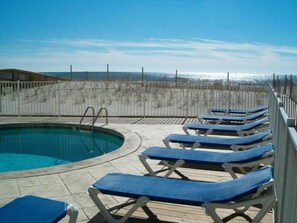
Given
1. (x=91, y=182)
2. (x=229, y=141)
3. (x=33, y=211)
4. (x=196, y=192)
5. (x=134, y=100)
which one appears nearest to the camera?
(x=33, y=211)

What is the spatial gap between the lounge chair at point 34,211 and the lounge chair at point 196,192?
Answer: 60 cm

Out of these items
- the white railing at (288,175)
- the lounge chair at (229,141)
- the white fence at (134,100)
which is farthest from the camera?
the white fence at (134,100)

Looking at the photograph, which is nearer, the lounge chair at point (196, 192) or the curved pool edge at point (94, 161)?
the lounge chair at point (196, 192)

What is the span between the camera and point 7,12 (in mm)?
14938

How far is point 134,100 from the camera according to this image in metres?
16.2

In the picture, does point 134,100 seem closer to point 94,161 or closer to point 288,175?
point 94,161

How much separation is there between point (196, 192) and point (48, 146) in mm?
6330

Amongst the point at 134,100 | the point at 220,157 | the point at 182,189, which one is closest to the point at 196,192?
the point at 182,189

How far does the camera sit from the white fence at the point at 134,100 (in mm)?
12156

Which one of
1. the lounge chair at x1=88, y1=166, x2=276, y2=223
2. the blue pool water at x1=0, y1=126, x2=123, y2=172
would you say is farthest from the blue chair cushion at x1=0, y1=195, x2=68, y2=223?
the blue pool water at x1=0, y1=126, x2=123, y2=172

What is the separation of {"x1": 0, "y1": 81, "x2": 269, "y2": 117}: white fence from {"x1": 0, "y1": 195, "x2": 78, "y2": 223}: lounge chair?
8.45 m

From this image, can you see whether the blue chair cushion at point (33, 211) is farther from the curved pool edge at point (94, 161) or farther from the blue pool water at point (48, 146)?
the blue pool water at point (48, 146)

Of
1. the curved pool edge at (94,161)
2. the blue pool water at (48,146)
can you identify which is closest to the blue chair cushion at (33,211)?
the curved pool edge at (94,161)

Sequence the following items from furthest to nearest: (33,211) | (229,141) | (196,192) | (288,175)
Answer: (229,141)
(196,192)
(33,211)
(288,175)
